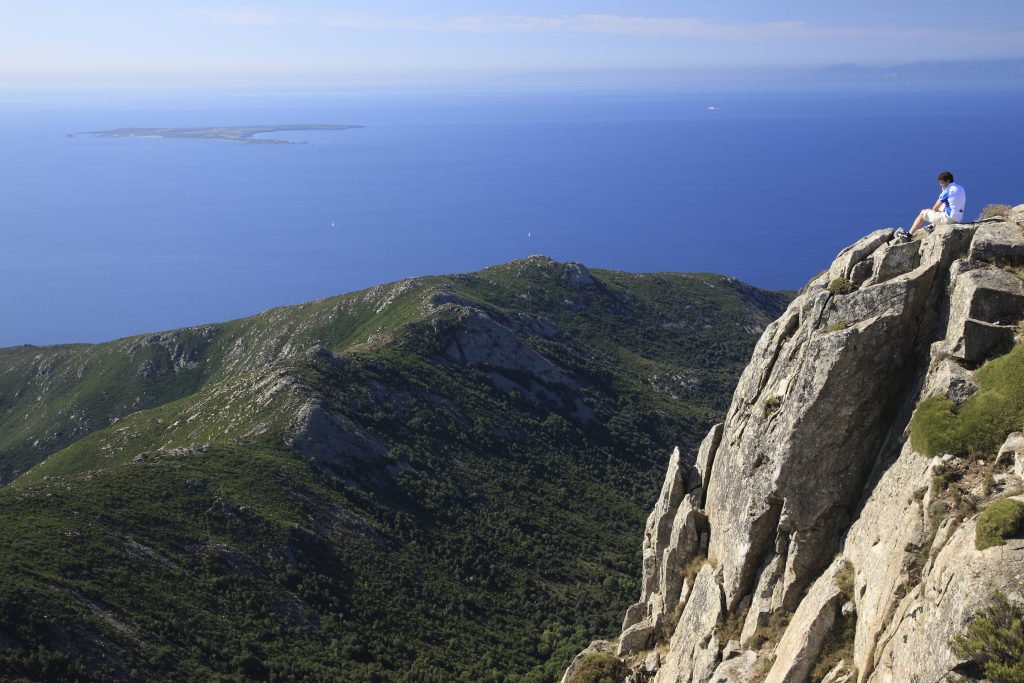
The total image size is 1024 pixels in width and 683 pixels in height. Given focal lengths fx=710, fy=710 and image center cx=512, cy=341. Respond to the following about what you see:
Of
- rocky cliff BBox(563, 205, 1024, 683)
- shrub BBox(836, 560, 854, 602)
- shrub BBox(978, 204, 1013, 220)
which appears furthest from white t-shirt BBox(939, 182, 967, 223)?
shrub BBox(836, 560, 854, 602)

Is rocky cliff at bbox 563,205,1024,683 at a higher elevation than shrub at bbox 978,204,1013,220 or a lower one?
lower

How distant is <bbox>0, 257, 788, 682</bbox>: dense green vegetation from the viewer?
55.9m

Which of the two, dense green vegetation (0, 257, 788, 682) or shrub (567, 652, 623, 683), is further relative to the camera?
dense green vegetation (0, 257, 788, 682)

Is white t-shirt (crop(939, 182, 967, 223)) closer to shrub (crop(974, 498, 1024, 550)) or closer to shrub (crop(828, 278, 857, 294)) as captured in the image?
shrub (crop(828, 278, 857, 294))

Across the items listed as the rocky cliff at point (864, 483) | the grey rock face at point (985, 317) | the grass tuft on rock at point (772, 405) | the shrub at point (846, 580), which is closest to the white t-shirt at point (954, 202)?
the rocky cliff at point (864, 483)

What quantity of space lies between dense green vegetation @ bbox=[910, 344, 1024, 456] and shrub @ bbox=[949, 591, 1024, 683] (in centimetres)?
497

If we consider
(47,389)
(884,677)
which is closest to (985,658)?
(884,677)

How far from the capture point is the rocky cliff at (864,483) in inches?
655

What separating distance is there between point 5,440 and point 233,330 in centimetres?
4387

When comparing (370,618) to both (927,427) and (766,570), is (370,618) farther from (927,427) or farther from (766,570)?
(927,427)

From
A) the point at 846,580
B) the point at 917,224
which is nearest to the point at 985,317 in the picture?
the point at 917,224

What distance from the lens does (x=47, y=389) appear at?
142 meters

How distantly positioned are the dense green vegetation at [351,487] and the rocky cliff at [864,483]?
41.2 meters

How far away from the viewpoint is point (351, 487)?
82.6m
